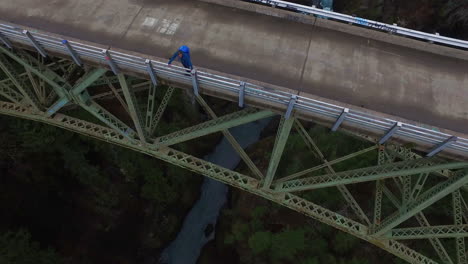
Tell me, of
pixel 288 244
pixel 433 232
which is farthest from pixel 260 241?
pixel 433 232

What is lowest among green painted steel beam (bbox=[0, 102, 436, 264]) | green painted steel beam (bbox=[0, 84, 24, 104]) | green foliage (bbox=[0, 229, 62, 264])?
green foliage (bbox=[0, 229, 62, 264])

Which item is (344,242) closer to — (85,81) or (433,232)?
(433,232)

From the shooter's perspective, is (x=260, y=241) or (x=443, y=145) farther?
(x=260, y=241)

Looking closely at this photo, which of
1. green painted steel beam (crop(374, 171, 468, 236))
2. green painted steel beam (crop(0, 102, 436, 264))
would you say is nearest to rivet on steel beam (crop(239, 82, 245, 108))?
green painted steel beam (crop(0, 102, 436, 264))

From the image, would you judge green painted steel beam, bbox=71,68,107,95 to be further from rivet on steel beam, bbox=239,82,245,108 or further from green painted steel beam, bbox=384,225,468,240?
green painted steel beam, bbox=384,225,468,240

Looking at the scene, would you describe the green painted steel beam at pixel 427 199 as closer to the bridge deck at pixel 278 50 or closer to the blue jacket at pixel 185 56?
the bridge deck at pixel 278 50

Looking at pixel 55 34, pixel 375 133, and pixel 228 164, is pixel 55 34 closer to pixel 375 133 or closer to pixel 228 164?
pixel 375 133

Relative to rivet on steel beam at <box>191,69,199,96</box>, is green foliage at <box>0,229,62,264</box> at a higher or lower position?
lower
